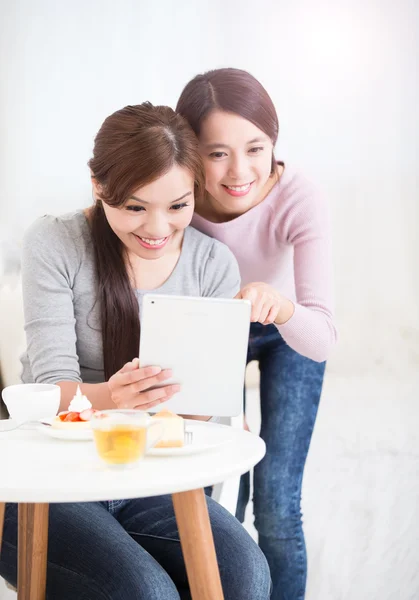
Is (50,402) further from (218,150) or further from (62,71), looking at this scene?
(62,71)

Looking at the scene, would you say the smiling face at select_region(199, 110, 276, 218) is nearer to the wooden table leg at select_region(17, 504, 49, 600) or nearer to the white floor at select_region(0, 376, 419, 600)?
the wooden table leg at select_region(17, 504, 49, 600)

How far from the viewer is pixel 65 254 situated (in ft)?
4.43

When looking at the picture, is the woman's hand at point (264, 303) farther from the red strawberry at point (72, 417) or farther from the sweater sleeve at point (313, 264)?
the red strawberry at point (72, 417)

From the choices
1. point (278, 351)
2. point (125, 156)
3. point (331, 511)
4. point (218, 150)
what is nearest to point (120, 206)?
point (125, 156)

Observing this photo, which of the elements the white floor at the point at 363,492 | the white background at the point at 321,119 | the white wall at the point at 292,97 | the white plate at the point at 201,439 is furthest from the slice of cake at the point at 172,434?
the white wall at the point at 292,97

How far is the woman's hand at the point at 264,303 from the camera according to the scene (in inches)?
50.7

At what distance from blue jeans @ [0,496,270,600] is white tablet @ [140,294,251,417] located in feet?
0.54

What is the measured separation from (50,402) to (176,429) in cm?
23

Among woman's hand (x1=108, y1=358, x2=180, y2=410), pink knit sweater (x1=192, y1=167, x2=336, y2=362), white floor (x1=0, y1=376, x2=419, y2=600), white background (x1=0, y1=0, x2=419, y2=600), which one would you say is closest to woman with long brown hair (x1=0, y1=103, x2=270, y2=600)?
woman's hand (x1=108, y1=358, x2=180, y2=410)

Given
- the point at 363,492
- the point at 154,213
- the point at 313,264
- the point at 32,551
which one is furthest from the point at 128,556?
the point at 363,492

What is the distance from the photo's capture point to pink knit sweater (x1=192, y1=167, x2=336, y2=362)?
154 cm

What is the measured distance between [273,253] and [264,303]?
36 cm

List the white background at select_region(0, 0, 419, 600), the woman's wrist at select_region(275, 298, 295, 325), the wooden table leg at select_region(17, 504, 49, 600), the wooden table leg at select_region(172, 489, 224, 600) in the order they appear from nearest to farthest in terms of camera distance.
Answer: the wooden table leg at select_region(172, 489, 224, 600) → the wooden table leg at select_region(17, 504, 49, 600) → the woman's wrist at select_region(275, 298, 295, 325) → the white background at select_region(0, 0, 419, 600)

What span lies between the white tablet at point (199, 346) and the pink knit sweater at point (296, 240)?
350 mm
